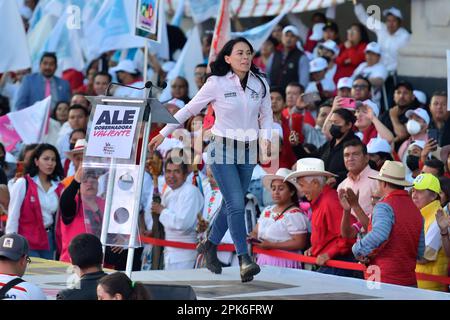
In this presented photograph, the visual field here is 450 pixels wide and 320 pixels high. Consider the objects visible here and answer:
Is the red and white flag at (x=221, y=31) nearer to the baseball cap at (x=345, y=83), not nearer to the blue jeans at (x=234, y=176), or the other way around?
the baseball cap at (x=345, y=83)

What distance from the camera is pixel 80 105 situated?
16969mm

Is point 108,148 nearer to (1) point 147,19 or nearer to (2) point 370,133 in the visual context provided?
(2) point 370,133

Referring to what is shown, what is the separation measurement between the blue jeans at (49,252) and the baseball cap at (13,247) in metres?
4.86

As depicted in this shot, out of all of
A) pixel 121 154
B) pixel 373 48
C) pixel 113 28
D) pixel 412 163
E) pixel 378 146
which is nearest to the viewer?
pixel 121 154

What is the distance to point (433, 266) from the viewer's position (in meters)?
11.7

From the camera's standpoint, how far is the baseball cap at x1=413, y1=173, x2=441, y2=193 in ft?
38.3

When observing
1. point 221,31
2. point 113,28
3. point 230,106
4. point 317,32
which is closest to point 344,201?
point 230,106

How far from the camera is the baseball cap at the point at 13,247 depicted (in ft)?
30.0

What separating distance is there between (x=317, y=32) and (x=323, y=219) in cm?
782

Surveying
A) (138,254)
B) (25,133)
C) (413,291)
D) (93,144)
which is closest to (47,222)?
(138,254)

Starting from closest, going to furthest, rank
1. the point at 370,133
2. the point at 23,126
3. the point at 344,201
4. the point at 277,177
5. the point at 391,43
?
1. the point at 344,201
2. the point at 277,177
3. the point at 370,133
4. the point at 23,126
5. the point at 391,43

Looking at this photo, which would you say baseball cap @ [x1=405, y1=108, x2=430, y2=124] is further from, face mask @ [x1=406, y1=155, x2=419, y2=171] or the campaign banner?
the campaign banner

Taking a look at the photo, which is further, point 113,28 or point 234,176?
point 113,28

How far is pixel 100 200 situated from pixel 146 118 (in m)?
1.31
